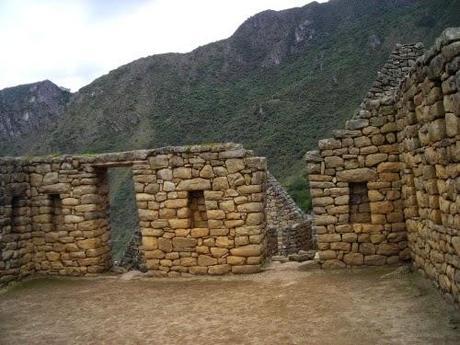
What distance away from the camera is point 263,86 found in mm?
54750

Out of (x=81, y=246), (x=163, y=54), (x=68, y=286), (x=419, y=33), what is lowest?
(x=68, y=286)

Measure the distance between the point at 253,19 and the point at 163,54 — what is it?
13.9m

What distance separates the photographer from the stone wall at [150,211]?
29.1 ft

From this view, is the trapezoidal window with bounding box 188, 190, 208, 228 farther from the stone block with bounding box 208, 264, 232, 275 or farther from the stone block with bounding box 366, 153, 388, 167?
the stone block with bounding box 366, 153, 388, 167

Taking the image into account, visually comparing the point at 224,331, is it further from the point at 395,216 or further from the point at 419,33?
the point at 419,33

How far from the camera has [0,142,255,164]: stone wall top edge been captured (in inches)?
352

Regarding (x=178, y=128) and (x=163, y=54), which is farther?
(x=163, y=54)

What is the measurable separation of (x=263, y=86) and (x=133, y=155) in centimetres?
4664

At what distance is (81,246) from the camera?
9.94 meters

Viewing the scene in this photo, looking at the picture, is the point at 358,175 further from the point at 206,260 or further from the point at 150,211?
the point at 150,211

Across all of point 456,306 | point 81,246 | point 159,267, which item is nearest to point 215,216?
point 159,267

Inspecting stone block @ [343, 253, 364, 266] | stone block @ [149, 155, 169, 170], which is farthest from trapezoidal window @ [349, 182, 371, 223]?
stone block @ [149, 155, 169, 170]

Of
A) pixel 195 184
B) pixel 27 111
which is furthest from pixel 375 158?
pixel 27 111

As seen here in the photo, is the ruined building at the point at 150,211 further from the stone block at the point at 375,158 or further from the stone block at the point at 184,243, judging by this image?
the stone block at the point at 375,158
